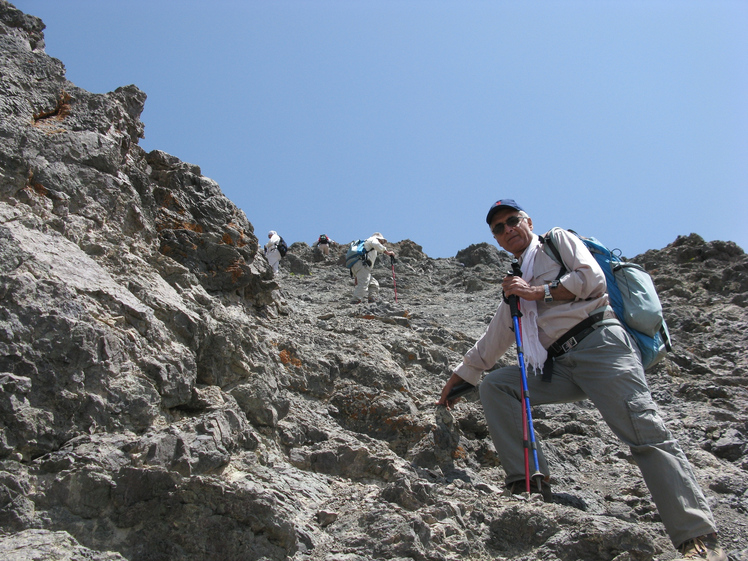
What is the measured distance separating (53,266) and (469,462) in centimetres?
411

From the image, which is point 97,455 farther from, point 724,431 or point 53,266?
point 724,431

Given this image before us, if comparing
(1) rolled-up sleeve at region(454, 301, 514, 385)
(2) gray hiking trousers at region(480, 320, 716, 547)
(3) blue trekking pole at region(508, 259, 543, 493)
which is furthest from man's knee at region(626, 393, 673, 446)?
(1) rolled-up sleeve at region(454, 301, 514, 385)

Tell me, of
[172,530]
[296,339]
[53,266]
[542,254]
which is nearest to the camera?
[172,530]

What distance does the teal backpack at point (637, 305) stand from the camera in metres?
5.32

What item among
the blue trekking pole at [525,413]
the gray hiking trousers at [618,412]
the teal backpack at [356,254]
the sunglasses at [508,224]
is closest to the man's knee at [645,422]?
the gray hiking trousers at [618,412]

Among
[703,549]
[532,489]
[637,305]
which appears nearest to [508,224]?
[637,305]

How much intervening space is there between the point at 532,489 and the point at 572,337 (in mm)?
1330

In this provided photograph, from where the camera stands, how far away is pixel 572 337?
5.36 meters

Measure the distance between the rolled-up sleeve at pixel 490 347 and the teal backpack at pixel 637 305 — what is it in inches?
29.8

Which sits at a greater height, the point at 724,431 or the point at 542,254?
the point at 542,254

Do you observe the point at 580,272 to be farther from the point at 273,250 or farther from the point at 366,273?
the point at 273,250

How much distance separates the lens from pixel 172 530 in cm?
368

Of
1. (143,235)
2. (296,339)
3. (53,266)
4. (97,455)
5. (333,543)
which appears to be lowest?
(333,543)

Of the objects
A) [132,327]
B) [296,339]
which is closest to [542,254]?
[296,339]
